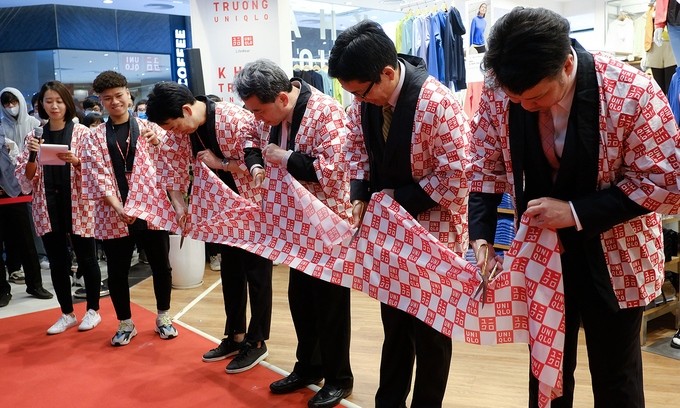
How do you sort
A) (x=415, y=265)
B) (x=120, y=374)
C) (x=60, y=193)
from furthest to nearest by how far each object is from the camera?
(x=60, y=193)
(x=120, y=374)
(x=415, y=265)

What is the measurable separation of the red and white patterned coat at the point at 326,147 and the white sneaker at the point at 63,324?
2.49 meters

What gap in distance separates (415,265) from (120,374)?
7.11 ft

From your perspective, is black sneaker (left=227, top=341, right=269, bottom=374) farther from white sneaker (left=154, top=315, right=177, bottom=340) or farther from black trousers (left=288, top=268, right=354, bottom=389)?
white sneaker (left=154, top=315, right=177, bottom=340)

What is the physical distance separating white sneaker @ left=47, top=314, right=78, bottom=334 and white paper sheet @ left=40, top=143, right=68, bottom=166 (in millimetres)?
1118

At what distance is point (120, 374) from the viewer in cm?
342

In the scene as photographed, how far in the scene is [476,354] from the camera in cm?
344

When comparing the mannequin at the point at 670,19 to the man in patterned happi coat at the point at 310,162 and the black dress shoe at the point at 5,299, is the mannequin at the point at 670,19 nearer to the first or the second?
the man in patterned happi coat at the point at 310,162

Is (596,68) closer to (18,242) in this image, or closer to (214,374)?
(214,374)

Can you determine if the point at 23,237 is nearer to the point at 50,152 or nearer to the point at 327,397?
the point at 50,152

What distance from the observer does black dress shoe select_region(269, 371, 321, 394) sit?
300 centimetres

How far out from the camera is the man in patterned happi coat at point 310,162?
8.36ft

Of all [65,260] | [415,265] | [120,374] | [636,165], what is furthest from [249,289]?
[636,165]

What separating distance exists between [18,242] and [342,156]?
3882mm

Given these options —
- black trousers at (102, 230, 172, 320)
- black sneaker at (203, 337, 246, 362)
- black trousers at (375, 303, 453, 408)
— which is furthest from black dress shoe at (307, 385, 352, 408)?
black trousers at (102, 230, 172, 320)
